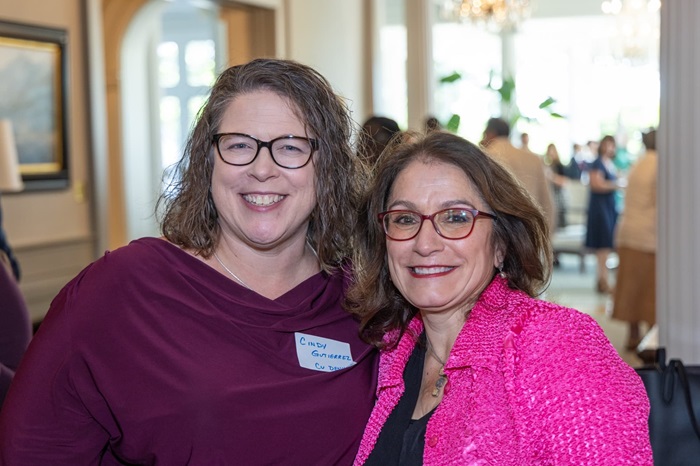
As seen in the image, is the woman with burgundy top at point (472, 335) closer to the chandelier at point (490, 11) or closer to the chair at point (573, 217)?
the chandelier at point (490, 11)

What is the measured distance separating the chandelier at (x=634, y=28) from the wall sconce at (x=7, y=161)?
9.97 m

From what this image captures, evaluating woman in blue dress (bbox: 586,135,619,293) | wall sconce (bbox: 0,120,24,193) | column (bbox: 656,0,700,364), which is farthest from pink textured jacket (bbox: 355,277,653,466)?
woman in blue dress (bbox: 586,135,619,293)

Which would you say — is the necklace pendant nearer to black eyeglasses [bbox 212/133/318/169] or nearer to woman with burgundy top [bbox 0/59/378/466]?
woman with burgundy top [bbox 0/59/378/466]

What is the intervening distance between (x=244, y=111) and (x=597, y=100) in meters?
16.1

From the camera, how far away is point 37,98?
595 cm

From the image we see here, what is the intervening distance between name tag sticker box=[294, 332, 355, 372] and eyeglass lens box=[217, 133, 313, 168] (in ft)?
1.17

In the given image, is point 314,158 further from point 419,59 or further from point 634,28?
point 634,28

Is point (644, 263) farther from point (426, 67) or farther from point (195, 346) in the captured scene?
point (195, 346)

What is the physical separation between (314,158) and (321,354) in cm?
40

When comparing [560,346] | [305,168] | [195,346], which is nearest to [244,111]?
[305,168]

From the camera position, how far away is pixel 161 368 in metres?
1.77

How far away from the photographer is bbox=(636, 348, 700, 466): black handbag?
1.72m

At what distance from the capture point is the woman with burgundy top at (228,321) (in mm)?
1754

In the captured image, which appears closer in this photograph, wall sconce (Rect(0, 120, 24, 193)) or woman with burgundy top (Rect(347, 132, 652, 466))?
woman with burgundy top (Rect(347, 132, 652, 466))
